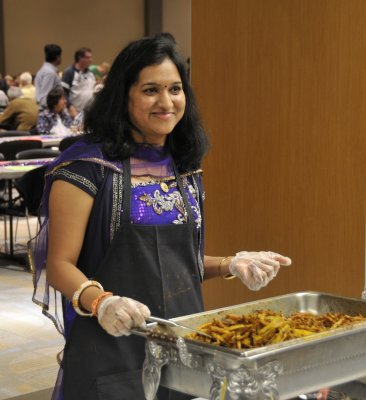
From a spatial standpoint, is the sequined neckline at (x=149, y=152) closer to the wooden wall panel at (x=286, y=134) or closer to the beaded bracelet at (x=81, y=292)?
the beaded bracelet at (x=81, y=292)

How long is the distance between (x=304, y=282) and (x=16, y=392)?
157 centimetres

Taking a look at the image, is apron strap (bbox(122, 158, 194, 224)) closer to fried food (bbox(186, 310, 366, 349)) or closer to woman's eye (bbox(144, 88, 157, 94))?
woman's eye (bbox(144, 88, 157, 94))

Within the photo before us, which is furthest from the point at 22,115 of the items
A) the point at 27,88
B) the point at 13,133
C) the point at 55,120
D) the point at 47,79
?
the point at 27,88

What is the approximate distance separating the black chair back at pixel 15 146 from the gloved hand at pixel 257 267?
5805mm

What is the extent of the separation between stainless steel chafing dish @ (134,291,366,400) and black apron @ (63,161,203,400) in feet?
1.12

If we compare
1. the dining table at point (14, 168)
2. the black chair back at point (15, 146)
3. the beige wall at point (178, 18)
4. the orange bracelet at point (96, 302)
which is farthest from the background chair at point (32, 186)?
the beige wall at point (178, 18)

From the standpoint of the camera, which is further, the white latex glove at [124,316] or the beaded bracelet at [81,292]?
the beaded bracelet at [81,292]

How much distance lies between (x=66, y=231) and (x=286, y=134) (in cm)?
160

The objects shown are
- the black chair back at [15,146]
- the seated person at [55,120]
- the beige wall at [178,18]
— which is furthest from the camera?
the beige wall at [178,18]

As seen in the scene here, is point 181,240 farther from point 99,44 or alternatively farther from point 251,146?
point 99,44

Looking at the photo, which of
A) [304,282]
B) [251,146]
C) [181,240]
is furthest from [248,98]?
[181,240]

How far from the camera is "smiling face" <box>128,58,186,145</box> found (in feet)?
7.14

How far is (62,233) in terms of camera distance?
2.10 m

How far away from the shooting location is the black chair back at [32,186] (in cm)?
598
